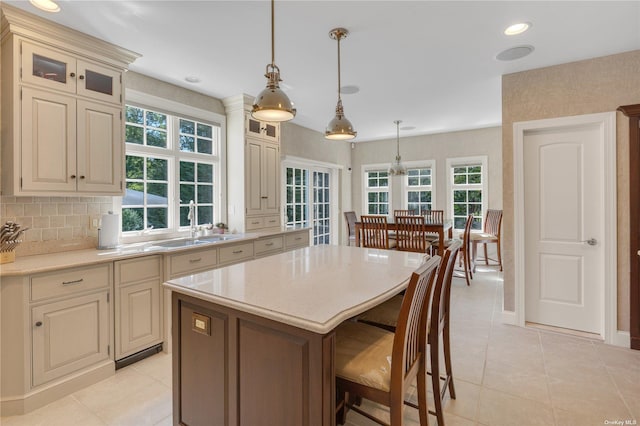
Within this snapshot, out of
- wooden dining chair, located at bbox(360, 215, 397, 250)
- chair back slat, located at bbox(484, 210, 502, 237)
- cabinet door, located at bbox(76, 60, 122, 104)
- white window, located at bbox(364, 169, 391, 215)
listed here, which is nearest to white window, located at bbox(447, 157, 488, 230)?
chair back slat, located at bbox(484, 210, 502, 237)

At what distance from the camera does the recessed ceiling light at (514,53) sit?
2.69 m

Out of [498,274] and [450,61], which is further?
[498,274]

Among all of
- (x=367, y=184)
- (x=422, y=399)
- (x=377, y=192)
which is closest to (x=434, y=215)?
(x=377, y=192)

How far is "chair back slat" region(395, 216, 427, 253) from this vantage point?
3.96m

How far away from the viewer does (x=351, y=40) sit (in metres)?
2.56

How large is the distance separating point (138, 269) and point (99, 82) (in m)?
1.57

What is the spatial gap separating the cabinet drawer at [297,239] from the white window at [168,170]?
0.93 m

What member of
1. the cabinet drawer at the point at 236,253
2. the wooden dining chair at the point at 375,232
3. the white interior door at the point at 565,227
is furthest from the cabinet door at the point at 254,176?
the white interior door at the point at 565,227

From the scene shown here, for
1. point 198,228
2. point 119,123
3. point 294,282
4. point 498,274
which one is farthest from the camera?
point 498,274

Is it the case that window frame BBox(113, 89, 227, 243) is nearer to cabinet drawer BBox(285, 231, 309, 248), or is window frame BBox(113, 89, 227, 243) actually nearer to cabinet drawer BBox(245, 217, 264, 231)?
cabinet drawer BBox(245, 217, 264, 231)

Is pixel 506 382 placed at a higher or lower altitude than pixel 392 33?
lower

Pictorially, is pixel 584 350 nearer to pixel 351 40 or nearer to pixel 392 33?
pixel 392 33

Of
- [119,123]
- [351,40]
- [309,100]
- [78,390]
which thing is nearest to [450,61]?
[351,40]

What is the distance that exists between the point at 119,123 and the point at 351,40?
2.09 m
